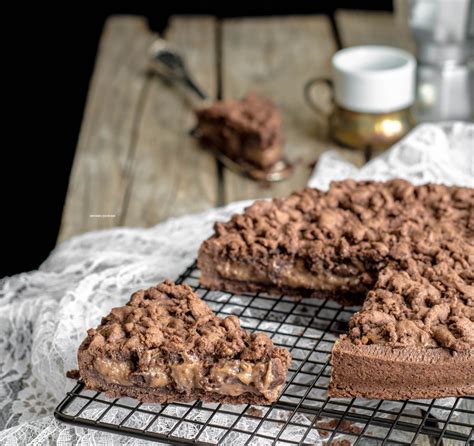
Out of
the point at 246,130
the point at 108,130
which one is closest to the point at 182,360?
the point at 246,130

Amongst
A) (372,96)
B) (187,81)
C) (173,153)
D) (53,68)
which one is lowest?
(53,68)

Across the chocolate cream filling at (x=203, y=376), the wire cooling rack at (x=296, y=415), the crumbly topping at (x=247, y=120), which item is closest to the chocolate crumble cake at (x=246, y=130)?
the crumbly topping at (x=247, y=120)

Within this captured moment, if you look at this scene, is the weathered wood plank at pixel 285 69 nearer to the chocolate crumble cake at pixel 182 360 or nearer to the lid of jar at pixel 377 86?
the lid of jar at pixel 377 86

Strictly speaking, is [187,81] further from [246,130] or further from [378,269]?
[378,269]

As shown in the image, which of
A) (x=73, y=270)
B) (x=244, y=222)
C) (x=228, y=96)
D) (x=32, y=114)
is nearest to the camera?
(x=244, y=222)

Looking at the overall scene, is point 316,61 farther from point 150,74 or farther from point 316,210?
point 316,210

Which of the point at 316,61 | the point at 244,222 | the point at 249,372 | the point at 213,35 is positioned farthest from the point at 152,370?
A: the point at 213,35

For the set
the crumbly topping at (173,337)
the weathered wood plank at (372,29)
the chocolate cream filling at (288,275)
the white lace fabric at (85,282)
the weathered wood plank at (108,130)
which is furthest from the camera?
the weathered wood plank at (372,29)
